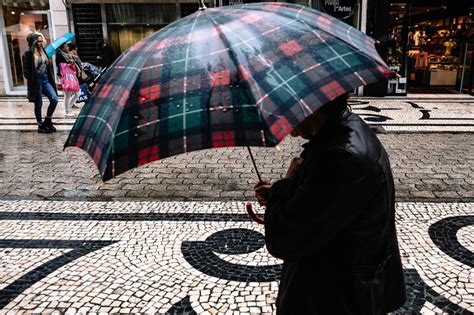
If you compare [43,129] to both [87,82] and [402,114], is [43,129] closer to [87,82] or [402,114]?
[87,82]

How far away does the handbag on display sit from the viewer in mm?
9742

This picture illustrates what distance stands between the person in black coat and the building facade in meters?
11.3

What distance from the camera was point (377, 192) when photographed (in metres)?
1.41

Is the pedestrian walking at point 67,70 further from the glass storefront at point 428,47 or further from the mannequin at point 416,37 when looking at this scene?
the mannequin at point 416,37

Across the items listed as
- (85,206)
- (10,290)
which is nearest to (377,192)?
(10,290)

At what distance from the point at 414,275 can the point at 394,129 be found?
5522 millimetres

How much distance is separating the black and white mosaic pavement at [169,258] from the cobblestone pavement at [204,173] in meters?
0.38

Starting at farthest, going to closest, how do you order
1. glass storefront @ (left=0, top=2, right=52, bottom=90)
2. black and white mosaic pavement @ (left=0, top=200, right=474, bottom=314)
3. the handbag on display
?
glass storefront @ (left=0, top=2, right=52, bottom=90), the handbag on display, black and white mosaic pavement @ (left=0, top=200, right=474, bottom=314)

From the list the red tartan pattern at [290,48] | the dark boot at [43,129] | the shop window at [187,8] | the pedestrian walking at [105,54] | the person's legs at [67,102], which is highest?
the shop window at [187,8]

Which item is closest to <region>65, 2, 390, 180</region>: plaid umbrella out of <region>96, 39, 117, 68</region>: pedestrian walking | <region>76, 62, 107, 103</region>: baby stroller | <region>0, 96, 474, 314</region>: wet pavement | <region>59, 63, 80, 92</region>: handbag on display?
<region>0, 96, 474, 314</region>: wet pavement

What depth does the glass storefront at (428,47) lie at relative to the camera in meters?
12.7

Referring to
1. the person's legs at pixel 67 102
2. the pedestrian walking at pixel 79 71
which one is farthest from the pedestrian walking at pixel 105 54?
the person's legs at pixel 67 102

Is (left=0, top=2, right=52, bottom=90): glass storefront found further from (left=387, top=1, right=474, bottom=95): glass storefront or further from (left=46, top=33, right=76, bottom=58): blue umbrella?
(left=387, top=1, right=474, bottom=95): glass storefront

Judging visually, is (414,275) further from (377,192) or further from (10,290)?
(10,290)
